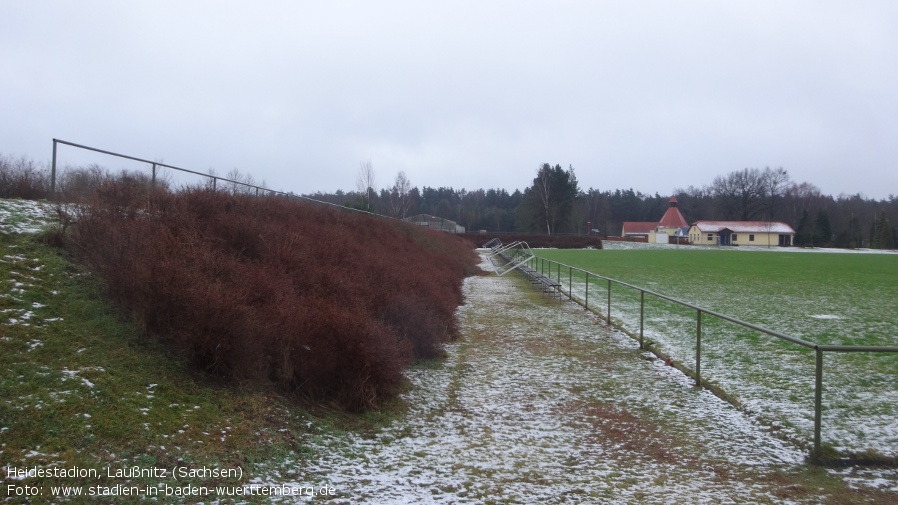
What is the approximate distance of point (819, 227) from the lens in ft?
345

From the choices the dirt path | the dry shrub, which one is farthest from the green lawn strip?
the dry shrub

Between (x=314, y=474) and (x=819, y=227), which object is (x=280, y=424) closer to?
(x=314, y=474)

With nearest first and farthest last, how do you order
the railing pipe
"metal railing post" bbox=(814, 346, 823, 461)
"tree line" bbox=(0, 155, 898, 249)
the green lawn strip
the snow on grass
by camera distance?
the green lawn strip
"metal railing post" bbox=(814, 346, 823, 461)
the snow on grass
the railing pipe
"tree line" bbox=(0, 155, 898, 249)

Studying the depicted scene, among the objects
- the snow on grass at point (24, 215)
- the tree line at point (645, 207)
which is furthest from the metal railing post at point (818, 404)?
the tree line at point (645, 207)

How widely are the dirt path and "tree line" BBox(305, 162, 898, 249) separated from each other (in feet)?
149

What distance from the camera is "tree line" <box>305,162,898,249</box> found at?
98.0 meters

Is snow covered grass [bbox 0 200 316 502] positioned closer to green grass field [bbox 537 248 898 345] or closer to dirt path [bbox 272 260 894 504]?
dirt path [bbox 272 260 894 504]

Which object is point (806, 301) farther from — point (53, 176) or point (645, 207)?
point (645, 207)

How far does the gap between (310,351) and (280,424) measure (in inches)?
44.2

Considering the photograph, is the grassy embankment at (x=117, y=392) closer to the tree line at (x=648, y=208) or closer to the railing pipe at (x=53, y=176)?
the railing pipe at (x=53, y=176)

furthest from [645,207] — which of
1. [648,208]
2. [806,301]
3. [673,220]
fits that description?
[806,301]

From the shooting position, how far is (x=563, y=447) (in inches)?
239

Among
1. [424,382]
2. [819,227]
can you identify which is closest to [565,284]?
[424,382]

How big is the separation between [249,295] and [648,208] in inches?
6186
